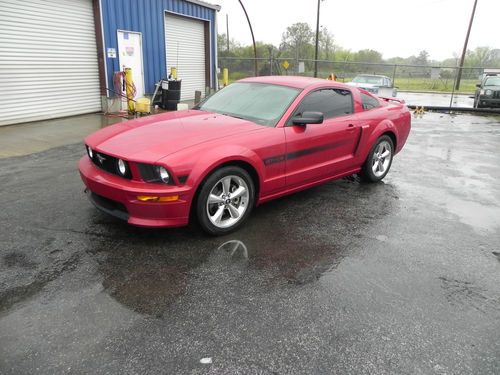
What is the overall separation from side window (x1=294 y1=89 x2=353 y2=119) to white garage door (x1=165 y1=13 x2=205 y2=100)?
35.9ft

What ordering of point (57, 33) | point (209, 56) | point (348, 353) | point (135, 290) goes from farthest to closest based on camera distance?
1. point (209, 56)
2. point (57, 33)
3. point (135, 290)
4. point (348, 353)

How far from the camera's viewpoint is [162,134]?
4.00 metres

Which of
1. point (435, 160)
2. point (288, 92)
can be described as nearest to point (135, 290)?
point (288, 92)

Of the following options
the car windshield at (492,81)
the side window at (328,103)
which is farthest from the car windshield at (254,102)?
the car windshield at (492,81)

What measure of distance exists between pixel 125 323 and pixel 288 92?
317 cm

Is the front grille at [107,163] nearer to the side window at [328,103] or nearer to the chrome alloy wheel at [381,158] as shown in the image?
the side window at [328,103]

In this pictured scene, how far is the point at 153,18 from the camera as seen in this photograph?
1352 centimetres

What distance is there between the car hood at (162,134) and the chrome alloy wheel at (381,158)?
2.34m

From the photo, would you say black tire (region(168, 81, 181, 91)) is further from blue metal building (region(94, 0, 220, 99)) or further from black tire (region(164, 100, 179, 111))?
blue metal building (region(94, 0, 220, 99))

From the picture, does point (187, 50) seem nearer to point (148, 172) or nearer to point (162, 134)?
point (162, 134)

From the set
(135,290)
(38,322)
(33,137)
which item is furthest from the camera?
(33,137)

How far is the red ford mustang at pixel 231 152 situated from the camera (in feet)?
11.8

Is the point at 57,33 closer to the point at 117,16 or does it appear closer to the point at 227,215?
the point at 117,16

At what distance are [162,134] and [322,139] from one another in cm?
186
